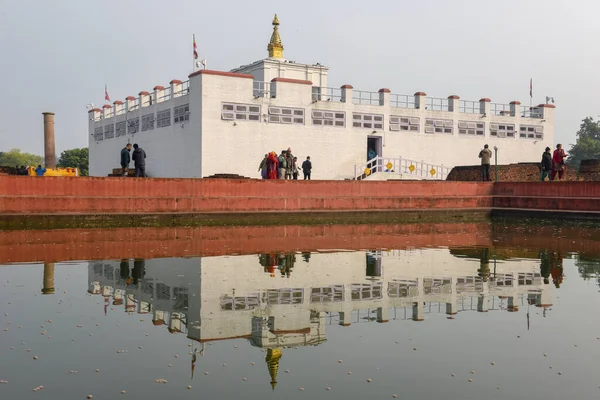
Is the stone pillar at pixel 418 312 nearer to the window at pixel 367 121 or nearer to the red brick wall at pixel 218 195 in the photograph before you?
the red brick wall at pixel 218 195

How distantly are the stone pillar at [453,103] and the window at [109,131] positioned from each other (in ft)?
81.6

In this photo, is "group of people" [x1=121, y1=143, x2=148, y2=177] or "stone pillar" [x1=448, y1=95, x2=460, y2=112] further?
"stone pillar" [x1=448, y1=95, x2=460, y2=112]

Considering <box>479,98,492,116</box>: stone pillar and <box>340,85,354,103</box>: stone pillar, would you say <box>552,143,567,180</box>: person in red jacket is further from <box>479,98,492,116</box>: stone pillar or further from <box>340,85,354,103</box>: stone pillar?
<box>479,98,492,116</box>: stone pillar

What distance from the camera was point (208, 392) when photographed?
18.0ft

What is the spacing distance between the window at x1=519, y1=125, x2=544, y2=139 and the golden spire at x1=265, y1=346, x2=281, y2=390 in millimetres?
44546

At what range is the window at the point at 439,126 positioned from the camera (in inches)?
1747

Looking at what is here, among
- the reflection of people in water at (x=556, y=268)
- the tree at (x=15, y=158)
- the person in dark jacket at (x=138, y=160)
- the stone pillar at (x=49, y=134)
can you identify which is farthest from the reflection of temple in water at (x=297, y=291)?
the tree at (x=15, y=158)

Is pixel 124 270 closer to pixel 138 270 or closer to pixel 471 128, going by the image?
pixel 138 270

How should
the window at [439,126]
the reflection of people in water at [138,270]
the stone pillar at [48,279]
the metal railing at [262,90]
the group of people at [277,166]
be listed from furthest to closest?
the window at [439,126], the metal railing at [262,90], the group of people at [277,166], the reflection of people in water at [138,270], the stone pillar at [48,279]

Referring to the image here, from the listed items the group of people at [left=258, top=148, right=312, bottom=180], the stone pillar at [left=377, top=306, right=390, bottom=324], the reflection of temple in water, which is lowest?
the stone pillar at [left=377, top=306, right=390, bottom=324]

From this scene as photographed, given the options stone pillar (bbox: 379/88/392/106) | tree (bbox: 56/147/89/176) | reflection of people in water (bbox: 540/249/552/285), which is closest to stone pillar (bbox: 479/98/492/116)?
stone pillar (bbox: 379/88/392/106)

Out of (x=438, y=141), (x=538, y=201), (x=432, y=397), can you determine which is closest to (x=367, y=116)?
(x=438, y=141)

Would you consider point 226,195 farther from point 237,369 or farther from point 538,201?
point 237,369

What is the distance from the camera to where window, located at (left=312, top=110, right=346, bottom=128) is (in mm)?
39844
